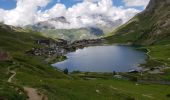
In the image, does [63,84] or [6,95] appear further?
[63,84]

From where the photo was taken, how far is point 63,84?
8269cm

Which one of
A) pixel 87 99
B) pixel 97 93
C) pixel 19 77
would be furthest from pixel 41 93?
pixel 19 77

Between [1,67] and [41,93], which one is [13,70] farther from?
[41,93]

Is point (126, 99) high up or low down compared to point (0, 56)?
down

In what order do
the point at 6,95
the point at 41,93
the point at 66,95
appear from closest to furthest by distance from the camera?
the point at 6,95, the point at 41,93, the point at 66,95

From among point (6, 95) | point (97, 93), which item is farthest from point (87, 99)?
point (6, 95)

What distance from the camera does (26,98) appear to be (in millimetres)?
46844

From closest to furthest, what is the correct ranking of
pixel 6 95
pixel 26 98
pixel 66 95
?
pixel 6 95
pixel 26 98
pixel 66 95

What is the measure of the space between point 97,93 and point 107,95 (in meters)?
2.39

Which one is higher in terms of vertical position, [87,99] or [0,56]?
[0,56]

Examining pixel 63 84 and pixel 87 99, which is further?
pixel 63 84

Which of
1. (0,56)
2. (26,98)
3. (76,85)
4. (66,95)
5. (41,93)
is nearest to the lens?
(26,98)

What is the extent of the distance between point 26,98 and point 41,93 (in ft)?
28.3

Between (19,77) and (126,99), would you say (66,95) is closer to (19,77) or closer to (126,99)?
(126,99)
